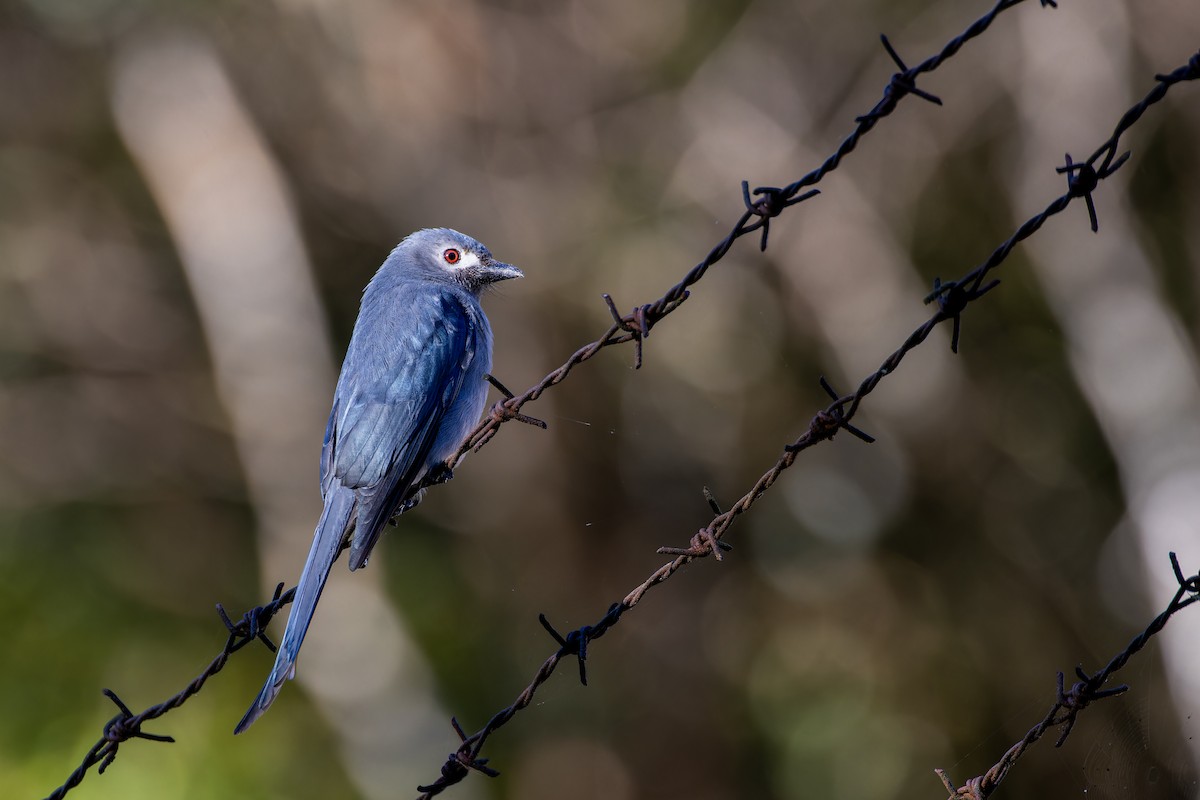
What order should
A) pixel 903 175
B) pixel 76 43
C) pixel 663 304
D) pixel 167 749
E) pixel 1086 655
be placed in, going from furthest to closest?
pixel 76 43, pixel 903 175, pixel 1086 655, pixel 167 749, pixel 663 304

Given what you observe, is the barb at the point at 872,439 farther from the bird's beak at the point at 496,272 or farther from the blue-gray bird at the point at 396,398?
the bird's beak at the point at 496,272

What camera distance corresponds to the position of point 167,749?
12336 mm

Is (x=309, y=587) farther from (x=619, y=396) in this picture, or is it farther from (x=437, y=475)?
(x=619, y=396)

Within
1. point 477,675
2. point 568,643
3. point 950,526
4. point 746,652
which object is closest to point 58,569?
point 477,675

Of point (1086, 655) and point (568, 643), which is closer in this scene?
point (568, 643)

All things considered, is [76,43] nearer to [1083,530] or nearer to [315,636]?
[315,636]

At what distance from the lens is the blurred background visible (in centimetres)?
1317

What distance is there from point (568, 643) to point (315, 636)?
9.27 metres

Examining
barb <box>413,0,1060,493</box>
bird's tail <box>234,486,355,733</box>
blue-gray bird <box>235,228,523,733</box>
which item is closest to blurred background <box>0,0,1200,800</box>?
blue-gray bird <box>235,228,523,733</box>

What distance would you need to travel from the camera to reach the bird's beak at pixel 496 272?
7.29m

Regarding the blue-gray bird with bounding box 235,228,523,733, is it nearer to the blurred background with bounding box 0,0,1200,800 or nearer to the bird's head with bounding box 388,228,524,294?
the bird's head with bounding box 388,228,524,294

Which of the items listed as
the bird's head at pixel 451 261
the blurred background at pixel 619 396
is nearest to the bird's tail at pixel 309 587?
the bird's head at pixel 451 261

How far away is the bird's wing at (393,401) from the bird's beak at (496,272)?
590 millimetres

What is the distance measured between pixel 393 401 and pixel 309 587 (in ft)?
4.17
